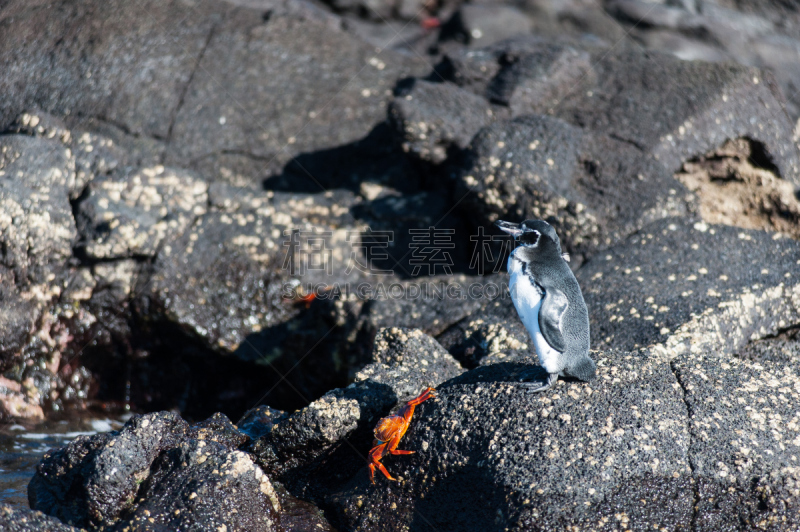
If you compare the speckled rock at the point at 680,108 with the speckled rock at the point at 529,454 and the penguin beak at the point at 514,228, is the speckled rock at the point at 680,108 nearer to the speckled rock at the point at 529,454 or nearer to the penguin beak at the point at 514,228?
the penguin beak at the point at 514,228

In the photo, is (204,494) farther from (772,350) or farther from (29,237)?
(772,350)

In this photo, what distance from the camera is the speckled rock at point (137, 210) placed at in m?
5.42

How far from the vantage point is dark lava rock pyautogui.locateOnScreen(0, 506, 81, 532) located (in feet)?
9.39

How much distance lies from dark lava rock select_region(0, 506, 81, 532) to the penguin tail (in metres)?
2.35

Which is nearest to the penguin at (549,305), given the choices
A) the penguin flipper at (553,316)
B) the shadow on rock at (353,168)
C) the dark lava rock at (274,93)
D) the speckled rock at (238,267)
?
the penguin flipper at (553,316)

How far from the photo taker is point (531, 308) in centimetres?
339

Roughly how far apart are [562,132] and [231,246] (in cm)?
283

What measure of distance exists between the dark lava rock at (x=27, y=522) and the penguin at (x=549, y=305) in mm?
2173

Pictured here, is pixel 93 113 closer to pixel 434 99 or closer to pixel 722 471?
pixel 434 99

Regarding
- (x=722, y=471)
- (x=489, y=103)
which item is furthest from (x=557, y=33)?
(x=722, y=471)

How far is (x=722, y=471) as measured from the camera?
10.0ft

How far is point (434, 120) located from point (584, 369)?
3.19 m

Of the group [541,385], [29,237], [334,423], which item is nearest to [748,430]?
[541,385]

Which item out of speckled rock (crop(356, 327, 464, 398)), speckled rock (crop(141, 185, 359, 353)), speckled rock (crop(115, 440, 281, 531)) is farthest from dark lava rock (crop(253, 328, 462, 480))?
speckled rock (crop(141, 185, 359, 353))
